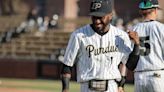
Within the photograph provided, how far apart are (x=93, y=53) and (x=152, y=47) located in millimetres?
1209

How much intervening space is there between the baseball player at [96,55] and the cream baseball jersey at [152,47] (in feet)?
3.04

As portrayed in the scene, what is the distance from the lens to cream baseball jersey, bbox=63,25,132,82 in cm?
662

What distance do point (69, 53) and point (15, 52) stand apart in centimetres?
2195

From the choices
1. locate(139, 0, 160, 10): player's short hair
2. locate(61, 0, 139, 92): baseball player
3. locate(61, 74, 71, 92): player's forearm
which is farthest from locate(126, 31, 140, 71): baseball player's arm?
locate(139, 0, 160, 10): player's short hair

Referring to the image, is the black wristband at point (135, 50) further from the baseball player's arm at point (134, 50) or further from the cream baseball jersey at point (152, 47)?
the cream baseball jersey at point (152, 47)

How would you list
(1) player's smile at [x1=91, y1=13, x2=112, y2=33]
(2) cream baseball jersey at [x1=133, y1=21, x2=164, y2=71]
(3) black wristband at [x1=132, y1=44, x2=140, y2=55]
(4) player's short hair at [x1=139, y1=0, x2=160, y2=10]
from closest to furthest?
(1) player's smile at [x1=91, y1=13, x2=112, y2=33] → (3) black wristband at [x1=132, y1=44, x2=140, y2=55] → (2) cream baseball jersey at [x1=133, y1=21, x2=164, y2=71] → (4) player's short hair at [x1=139, y1=0, x2=160, y2=10]

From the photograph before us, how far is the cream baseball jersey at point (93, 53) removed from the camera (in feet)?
21.7

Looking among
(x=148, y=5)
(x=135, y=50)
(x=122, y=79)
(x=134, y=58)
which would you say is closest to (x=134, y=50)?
(x=135, y=50)

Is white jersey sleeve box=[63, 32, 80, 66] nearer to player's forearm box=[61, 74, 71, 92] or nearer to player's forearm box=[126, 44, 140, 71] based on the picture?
player's forearm box=[61, 74, 71, 92]

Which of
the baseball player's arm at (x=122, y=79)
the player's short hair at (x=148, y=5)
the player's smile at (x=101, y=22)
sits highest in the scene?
the player's short hair at (x=148, y=5)

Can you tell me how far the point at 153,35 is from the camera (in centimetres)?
758

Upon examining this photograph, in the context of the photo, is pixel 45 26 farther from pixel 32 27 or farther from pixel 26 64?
pixel 26 64

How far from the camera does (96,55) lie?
6652mm

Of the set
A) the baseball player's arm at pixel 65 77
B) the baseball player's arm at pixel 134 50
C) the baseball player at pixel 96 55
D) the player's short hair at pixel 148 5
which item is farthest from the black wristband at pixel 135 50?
the player's short hair at pixel 148 5
